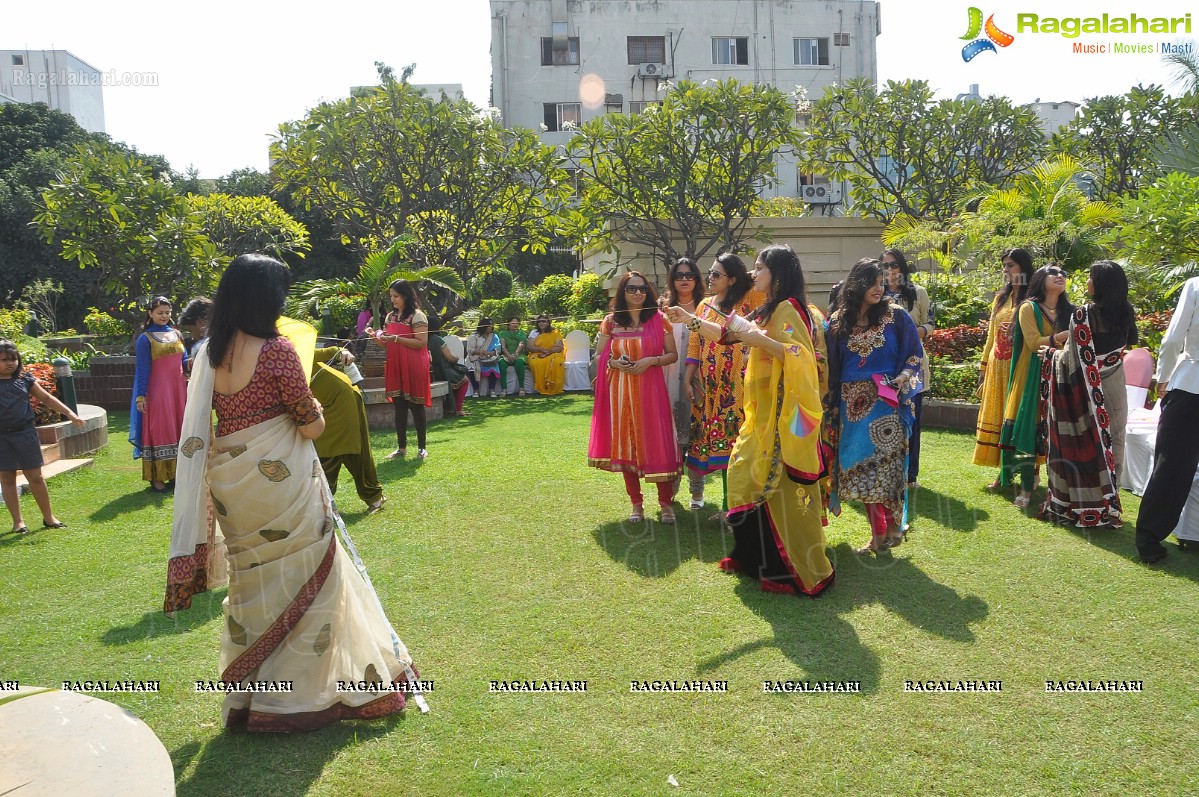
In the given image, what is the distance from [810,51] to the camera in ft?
109

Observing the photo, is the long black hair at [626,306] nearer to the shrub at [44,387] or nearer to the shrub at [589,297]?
the shrub at [44,387]

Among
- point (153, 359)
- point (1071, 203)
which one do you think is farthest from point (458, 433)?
point (1071, 203)

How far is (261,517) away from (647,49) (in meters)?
33.1

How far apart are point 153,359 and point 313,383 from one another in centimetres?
250

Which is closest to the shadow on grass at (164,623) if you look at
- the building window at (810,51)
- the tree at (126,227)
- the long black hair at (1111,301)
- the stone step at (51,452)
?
the stone step at (51,452)

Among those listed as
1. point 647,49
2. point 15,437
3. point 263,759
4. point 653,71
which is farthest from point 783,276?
point 647,49

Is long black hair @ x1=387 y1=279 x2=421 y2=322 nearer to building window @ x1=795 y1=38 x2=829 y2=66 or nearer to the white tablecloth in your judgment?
the white tablecloth

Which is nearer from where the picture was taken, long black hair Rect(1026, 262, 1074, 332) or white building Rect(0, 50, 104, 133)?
long black hair Rect(1026, 262, 1074, 332)

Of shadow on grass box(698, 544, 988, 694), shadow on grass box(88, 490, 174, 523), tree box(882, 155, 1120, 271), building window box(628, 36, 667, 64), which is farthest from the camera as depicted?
building window box(628, 36, 667, 64)

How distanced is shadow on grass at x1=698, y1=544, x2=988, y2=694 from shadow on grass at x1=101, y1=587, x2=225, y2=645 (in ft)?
8.87

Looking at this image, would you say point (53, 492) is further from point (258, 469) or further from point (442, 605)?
point (258, 469)

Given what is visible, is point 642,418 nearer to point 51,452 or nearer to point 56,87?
point 51,452

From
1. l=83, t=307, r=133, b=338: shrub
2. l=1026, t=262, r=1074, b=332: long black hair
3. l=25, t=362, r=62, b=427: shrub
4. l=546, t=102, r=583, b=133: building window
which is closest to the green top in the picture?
l=25, t=362, r=62, b=427: shrub

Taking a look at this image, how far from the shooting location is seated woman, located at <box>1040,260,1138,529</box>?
5.55 m
